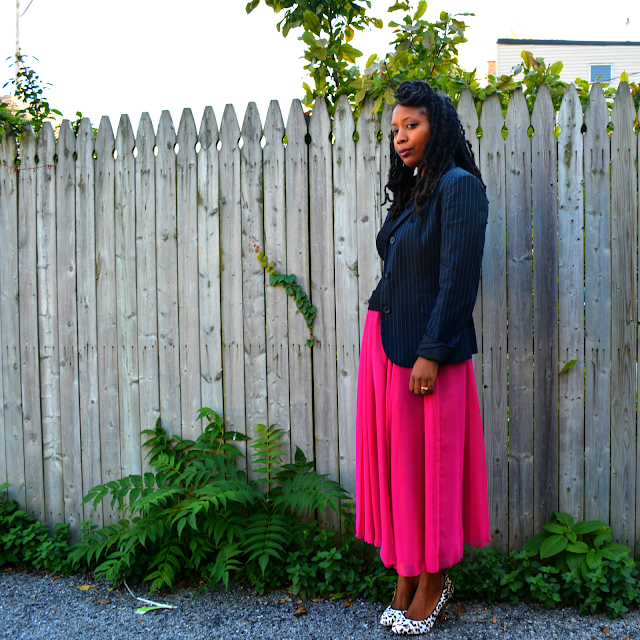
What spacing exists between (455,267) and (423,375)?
1.40 feet

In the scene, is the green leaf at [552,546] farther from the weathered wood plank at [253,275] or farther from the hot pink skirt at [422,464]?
the weathered wood plank at [253,275]

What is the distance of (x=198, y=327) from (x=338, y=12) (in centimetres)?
201

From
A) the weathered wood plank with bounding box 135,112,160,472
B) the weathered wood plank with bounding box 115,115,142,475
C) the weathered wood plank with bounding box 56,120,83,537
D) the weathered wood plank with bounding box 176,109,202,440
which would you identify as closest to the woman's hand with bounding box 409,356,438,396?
the weathered wood plank with bounding box 176,109,202,440

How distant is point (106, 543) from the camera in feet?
9.87

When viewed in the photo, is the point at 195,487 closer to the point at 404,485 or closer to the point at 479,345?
the point at 404,485

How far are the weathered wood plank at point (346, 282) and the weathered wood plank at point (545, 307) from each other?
925 millimetres

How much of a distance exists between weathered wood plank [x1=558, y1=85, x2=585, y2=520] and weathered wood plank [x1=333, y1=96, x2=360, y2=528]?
1.05m

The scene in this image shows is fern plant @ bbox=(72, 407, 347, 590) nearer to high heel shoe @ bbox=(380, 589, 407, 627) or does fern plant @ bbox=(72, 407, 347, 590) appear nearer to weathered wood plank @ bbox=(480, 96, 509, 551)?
high heel shoe @ bbox=(380, 589, 407, 627)

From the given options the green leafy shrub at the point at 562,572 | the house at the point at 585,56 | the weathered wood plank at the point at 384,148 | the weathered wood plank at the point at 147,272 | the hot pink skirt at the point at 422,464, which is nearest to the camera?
the hot pink skirt at the point at 422,464

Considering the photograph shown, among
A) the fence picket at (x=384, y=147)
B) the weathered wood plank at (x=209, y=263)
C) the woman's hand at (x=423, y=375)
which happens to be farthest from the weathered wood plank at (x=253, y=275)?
the woman's hand at (x=423, y=375)

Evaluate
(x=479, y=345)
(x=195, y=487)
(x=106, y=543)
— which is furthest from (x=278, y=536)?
(x=479, y=345)

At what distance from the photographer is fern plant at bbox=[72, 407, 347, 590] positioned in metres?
2.80

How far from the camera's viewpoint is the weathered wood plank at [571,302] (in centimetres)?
281

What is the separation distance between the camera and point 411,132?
2328 mm
